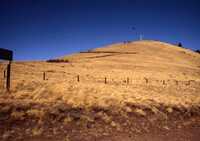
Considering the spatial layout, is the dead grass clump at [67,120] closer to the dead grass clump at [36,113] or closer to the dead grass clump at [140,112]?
the dead grass clump at [36,113]

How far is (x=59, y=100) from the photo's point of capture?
46.3 ft

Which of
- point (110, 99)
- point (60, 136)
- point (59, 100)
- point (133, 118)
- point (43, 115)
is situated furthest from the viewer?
point (110, 99)

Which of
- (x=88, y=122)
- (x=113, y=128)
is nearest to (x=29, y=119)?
(x=88, y=122)

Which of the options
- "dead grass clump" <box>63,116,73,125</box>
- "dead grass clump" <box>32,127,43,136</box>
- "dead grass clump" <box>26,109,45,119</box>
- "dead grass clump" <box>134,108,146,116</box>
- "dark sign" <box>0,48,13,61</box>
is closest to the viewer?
"dead grass clump" <box>32,127,43,136</box>

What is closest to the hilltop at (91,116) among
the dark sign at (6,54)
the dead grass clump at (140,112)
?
the dead grass clump at (140,112)

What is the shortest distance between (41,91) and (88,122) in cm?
571

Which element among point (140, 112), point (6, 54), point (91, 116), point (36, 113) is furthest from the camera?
point (6, 54)

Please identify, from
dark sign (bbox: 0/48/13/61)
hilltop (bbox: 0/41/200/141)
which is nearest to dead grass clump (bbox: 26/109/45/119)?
hilltop (bbox: 0/41/200/141)

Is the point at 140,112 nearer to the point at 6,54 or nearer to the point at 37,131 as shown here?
the point at 37,131

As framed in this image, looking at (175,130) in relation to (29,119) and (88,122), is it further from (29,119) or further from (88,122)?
(29,119)

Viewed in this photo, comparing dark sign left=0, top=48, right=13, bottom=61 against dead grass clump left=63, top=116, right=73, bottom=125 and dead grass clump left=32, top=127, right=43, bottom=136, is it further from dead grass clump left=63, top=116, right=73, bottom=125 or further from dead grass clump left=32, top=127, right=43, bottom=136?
dead grass clump left=32, top=127, right=43, bottom=136

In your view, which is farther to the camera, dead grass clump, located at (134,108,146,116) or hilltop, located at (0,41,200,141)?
dead grass clump, located at (134,108,146,116)

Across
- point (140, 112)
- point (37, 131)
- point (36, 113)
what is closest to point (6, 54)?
point (36, 113)

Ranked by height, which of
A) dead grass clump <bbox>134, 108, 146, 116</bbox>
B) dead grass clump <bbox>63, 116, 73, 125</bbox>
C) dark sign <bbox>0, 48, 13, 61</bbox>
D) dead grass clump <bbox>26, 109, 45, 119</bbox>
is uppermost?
dark sign <bbox>0, 48, 13, 61</bbox>
